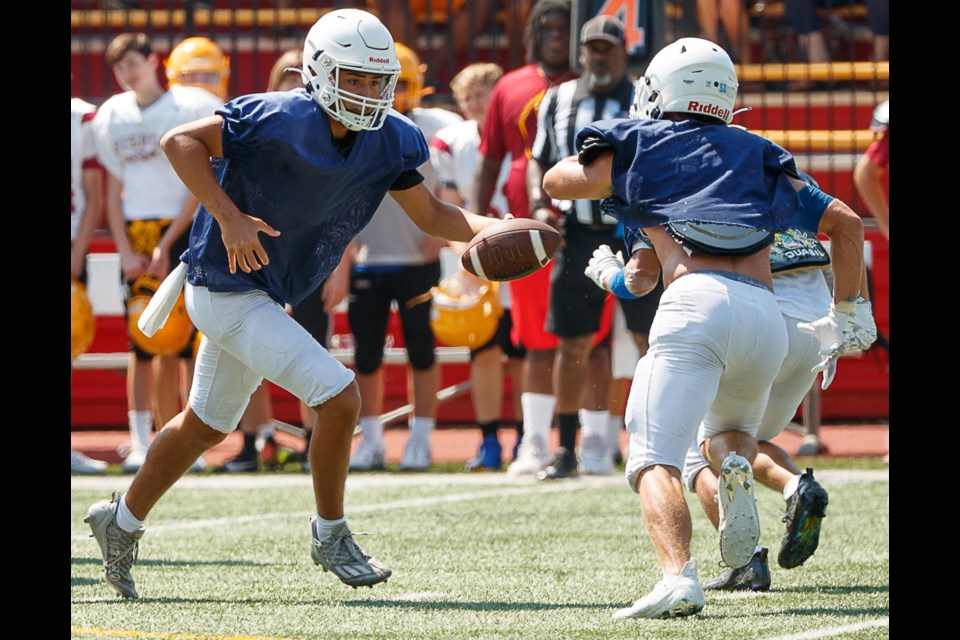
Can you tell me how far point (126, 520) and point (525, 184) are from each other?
395cm

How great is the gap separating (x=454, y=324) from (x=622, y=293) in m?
4.15

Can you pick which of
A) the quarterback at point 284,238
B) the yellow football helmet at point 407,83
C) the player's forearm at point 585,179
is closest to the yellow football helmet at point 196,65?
the yellow football helmet at point 407,83

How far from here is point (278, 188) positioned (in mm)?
Result: 5137

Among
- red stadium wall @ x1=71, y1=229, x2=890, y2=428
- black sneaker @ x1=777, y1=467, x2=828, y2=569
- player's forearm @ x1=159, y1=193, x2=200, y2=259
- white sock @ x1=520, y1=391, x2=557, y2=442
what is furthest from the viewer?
red stadium wall @ x1=71, y1=229, x2=890, y2=428

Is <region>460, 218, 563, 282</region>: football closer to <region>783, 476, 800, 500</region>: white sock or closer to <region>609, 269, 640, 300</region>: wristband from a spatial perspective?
<region>609, 269, 640, 300</region>: wristband

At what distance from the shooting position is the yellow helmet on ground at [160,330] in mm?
8844

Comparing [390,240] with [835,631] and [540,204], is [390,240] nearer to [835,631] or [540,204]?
[540,204]

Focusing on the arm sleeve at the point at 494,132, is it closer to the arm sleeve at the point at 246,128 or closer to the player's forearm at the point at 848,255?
the arm sleeve at the point at 246,128

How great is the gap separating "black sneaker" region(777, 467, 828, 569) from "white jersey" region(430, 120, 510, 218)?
4.63m

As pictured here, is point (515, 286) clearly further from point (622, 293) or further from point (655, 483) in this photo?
point (655, 483)

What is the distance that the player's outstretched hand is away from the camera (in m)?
4.93

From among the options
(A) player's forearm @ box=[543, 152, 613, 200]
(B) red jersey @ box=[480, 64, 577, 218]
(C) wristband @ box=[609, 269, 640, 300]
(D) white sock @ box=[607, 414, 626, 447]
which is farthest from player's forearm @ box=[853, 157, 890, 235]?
(A) player's forearm @ box=[543, 152, 613, 200]
